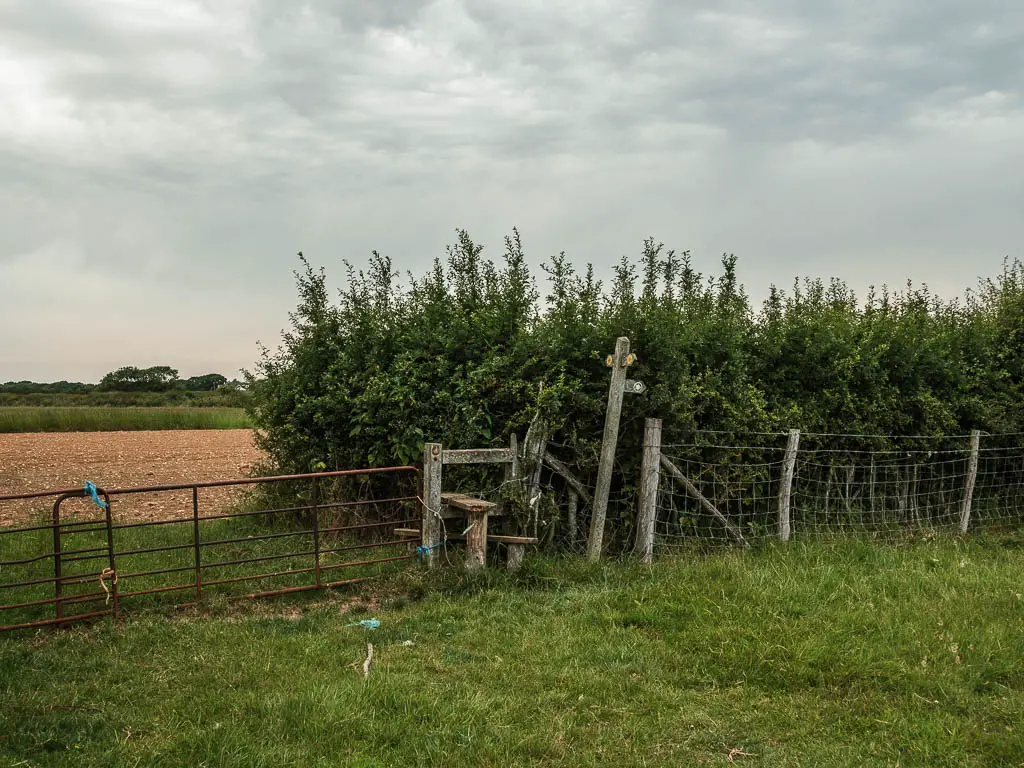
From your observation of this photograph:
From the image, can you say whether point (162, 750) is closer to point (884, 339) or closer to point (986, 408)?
point (884, 339)

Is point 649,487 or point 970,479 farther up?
point 649,487

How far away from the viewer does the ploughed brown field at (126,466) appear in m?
14.9

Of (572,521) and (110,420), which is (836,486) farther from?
(110,420)

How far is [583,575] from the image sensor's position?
8.14 meters

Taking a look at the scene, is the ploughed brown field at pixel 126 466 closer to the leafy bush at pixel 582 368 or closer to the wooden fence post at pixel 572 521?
the leafy bush at pixel 582 368

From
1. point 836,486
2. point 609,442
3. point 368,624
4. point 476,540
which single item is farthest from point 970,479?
point 368,624

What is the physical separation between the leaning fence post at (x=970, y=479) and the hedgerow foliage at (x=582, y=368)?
0.38 meters

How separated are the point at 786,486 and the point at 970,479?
4595 mm

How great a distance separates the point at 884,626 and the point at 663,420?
3.46m

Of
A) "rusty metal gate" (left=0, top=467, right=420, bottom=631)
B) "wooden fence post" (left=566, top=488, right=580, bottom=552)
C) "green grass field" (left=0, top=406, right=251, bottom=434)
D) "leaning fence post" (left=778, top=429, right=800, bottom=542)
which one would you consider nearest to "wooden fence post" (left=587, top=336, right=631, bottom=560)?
"wooden fence post" (left=566, top=488, right=580, bottom=552)

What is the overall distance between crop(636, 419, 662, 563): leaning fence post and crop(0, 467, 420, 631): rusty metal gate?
2596 mm

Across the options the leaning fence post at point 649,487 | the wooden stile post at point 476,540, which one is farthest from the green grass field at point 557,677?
the leaning fence post at point 649,487

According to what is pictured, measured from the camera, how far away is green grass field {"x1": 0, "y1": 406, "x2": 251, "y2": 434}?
36062 millimetres

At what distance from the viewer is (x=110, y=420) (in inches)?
1492
